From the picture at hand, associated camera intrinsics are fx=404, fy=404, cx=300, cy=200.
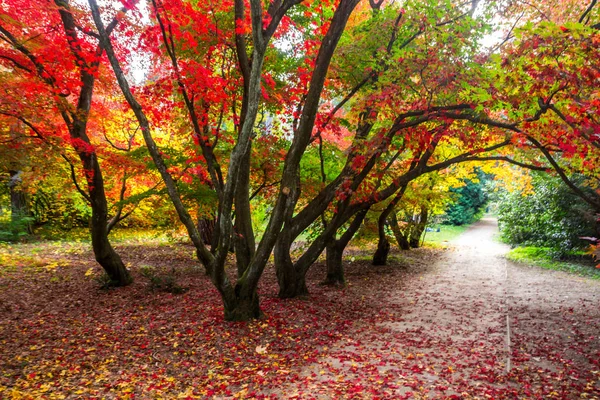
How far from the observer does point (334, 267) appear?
941 cm

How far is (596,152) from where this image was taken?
5898 mm

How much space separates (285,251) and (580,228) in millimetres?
11258

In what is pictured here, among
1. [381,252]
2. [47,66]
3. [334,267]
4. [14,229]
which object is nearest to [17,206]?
[14,229]

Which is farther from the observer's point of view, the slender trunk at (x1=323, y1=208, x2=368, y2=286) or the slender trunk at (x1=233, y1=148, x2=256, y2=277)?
the slender trunk at (x1=323, y1=208, x2=368, y2=286)

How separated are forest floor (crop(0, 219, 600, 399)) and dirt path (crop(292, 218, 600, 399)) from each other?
0.9 inches

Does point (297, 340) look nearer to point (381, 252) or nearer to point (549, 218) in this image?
point (381, 252)

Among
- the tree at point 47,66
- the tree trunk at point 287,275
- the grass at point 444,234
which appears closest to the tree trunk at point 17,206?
the tree at point 47,66

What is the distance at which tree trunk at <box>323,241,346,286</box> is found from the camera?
9297mm

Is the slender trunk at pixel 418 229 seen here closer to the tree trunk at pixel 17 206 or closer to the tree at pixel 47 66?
the tree at pixel 47 66

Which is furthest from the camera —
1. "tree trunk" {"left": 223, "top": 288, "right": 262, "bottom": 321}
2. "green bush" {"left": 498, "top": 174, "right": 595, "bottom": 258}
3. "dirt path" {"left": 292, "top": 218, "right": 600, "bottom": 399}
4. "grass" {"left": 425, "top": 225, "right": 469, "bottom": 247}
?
"grass" {"left": 425, "top": 225, "right": 469, "bottom": 247}

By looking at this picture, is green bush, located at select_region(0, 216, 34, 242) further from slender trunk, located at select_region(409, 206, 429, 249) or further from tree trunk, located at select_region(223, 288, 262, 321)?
slender trunk, located at select_region(409, 206, 429, 249)

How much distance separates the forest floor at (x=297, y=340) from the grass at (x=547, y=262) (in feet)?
7.58

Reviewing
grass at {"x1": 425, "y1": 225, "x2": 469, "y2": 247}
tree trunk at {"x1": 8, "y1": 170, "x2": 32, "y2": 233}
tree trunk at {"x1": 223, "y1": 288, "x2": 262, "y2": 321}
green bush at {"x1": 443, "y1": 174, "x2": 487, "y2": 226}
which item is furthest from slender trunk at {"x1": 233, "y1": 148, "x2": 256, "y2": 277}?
green bush at {"x1": 443, "y1": 174, "x2": 487, "y2": 226}

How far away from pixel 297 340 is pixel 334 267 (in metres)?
3.83
